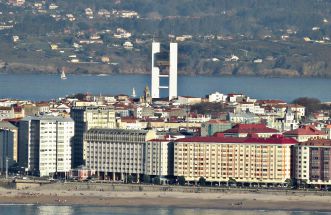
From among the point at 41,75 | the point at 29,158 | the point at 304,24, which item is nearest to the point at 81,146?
the point at 29,158

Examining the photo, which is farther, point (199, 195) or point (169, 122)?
point (169, 122)

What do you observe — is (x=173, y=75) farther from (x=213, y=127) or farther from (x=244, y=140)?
(x=244, y=140)

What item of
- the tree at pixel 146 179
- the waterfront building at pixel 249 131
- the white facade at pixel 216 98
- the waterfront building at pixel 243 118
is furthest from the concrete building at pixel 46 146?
the white facade at pixel 216 98

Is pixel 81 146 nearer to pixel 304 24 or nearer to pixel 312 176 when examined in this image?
pixel 312 176

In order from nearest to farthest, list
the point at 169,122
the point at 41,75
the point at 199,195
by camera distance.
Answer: the point at 199,195 → the point at 169,122 → the point at 41,75

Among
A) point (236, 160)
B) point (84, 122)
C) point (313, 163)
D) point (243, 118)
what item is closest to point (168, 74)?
point (243, 118)

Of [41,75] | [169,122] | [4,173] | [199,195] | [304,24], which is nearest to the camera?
[199,195]
